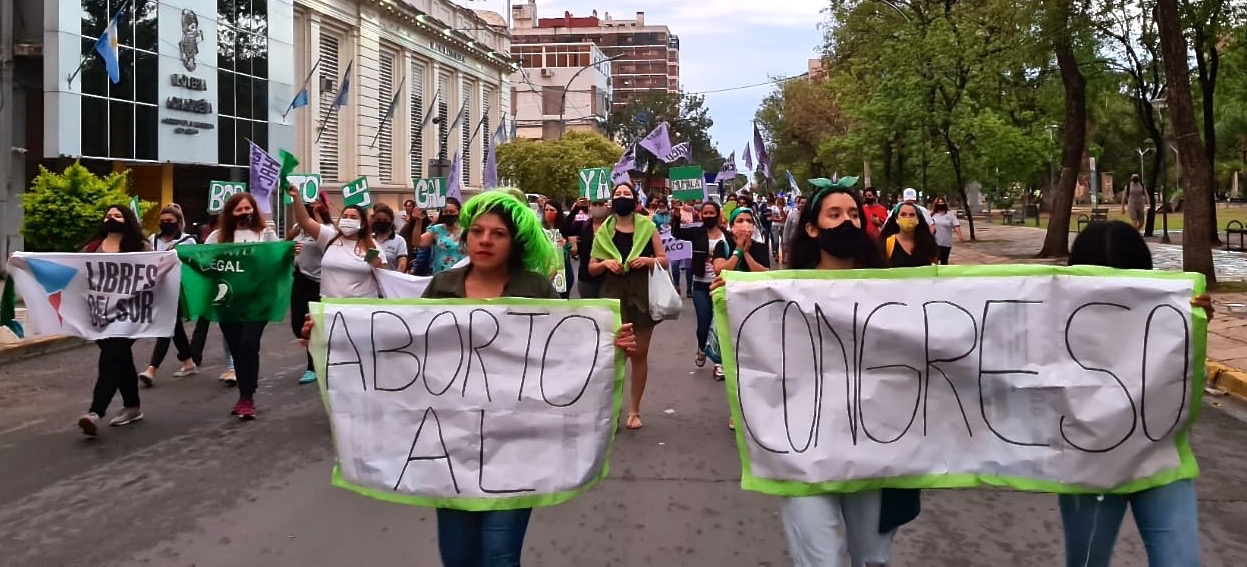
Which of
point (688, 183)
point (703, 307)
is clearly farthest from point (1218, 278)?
point (703, 307)

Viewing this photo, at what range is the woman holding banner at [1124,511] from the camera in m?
3.07

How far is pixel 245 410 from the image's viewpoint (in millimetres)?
7430

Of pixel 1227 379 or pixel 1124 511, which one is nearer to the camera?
pixel 1124 511

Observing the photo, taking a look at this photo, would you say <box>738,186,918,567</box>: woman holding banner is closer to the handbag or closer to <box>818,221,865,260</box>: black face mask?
<box>818,221,865,260</box>: black face mask

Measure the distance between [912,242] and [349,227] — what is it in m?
4.03

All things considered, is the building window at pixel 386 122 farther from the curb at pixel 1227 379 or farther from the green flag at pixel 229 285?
the curb at pixel 1227 379

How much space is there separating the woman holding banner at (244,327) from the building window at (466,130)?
41.8 metres

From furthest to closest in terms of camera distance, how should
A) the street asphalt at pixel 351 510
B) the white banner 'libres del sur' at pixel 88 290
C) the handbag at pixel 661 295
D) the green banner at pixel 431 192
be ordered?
the green banner at pixel 431 192, the white banner 'libres del sur' at pixel 88 290, the handbag at pixel 661 295, the street asphalt at pixel 351 510

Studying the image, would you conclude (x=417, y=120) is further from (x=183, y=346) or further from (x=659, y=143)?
(x=183, y=346)

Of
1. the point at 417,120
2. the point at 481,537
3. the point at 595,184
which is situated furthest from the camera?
the point at 417,120

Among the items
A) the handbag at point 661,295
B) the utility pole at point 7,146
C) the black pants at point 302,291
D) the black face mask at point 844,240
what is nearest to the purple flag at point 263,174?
the black pants at point 302,291

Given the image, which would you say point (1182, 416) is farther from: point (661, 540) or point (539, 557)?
point (539, 557)

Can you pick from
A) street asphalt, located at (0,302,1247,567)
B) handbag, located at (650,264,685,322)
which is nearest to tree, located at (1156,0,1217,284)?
street asphalt, located at (0,302,1247,567)

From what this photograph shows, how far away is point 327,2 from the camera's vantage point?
34.6 meters
